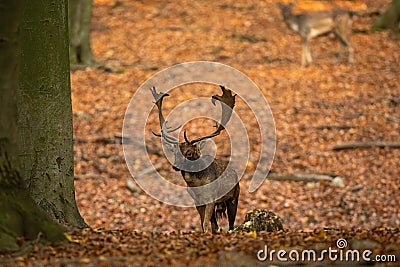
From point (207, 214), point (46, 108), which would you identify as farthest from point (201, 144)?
point (46, 108)

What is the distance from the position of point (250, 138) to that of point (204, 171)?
20.4ft

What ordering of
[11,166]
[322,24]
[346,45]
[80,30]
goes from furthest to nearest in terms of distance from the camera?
[322,24], [346,45], [80,30], [11,166]

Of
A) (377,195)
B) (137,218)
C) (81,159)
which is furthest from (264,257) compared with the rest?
(81,159)

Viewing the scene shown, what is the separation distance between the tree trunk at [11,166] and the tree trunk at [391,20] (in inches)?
639

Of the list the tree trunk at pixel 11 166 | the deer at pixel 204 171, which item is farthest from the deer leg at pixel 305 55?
the tree trunk at pixel 11 166

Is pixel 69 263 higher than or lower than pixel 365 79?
lower

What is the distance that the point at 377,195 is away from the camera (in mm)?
11086

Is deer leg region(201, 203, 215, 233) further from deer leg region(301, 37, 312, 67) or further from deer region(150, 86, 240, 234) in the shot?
deer leg region(301, 37, 312, 67)

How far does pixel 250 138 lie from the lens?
13.3 metres

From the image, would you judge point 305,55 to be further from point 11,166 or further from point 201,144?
point 11,166

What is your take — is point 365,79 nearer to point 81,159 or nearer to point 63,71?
point 81,159

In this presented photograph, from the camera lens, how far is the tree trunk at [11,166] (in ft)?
16.9

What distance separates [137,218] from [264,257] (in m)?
5.45

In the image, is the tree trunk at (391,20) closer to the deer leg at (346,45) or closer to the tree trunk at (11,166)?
the deer leg at (346,45)
